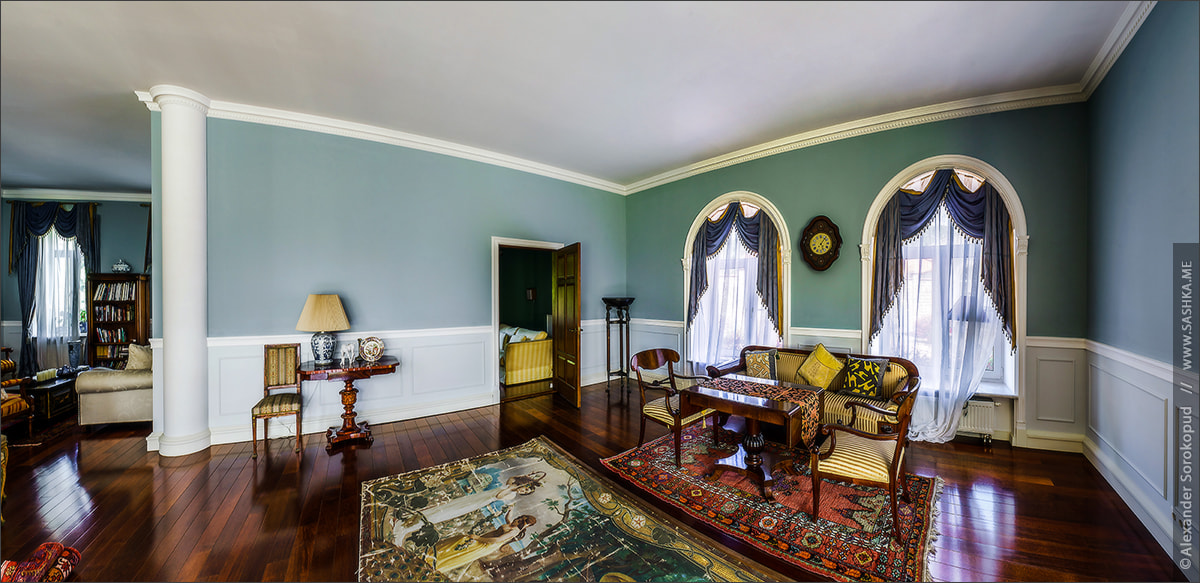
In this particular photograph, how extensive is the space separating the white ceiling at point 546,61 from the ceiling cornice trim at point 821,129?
0.02 metres

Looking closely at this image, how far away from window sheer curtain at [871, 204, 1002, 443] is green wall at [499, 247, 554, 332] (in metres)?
6.11

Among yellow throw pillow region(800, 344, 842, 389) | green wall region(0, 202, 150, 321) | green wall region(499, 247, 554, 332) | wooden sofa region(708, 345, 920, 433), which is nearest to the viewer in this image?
wooden sofa region(708, 345, 920, 433)

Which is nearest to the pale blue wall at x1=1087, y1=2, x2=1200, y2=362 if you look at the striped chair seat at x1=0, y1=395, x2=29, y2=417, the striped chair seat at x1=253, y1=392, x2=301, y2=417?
the striped chair seat at x1=253, y1=392, x2=301, y2=417

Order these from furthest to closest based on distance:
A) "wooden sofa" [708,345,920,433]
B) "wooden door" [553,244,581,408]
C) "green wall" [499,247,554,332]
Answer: "green wall" [499,247,554,332], "wooden door" [553,244,581,408], "wooden sofa" [708,345,920,433]

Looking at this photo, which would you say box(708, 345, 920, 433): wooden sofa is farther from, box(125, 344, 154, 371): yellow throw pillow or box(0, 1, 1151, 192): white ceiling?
box(125, 344, 154, 371): yellow throw pillow

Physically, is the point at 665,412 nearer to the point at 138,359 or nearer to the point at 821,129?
the point at 821,129

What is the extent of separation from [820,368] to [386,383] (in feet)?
14.9

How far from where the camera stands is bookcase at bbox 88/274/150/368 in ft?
18.9

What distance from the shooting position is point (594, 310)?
6.00 m

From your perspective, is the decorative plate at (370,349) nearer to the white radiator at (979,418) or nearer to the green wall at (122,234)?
the white radiator at (979,418)

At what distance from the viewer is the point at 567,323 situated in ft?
17.1

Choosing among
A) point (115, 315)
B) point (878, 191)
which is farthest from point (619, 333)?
point (115, 315)

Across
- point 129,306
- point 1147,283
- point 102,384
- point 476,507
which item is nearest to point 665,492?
point 476,507

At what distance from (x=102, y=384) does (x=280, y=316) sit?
1.94 meters
